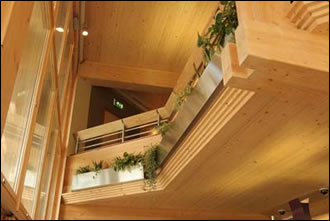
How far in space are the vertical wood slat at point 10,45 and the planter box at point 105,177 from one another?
302 centimetres

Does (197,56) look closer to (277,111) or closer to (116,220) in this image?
(277,111)

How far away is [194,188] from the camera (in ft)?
15.5

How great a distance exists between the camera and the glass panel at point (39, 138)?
3.46 meters

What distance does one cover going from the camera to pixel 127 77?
7.27 m

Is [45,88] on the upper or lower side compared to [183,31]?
lower

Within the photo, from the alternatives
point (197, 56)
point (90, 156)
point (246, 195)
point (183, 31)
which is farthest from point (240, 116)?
point (183, 31)

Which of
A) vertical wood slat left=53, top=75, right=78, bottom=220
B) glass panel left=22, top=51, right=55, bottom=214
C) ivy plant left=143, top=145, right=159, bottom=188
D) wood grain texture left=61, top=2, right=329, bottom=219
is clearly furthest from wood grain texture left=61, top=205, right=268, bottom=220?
glass panel left=22, top=51, right=55, bottom=214

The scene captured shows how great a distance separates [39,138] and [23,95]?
110cm

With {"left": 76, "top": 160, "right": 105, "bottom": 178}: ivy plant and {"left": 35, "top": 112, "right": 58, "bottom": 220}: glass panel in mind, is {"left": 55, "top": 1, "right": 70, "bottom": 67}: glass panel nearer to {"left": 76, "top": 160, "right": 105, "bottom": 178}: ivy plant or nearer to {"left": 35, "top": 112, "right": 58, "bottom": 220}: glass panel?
{"left": 35, "top": 112, "right": 58, "bottom": 220}: glass panel

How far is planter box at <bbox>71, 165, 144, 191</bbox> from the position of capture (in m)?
Answer: 4.91

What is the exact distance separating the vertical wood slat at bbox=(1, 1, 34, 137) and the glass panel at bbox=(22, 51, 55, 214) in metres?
1.52

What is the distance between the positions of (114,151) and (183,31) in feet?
8.61

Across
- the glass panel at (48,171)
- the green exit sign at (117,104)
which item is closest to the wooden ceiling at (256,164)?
the glass panel at (48,171)

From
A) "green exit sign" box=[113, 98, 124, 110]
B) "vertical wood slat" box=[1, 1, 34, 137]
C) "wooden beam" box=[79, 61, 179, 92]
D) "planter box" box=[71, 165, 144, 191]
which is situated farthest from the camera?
"green exit sign" box=[113, 98, 124, 110]
